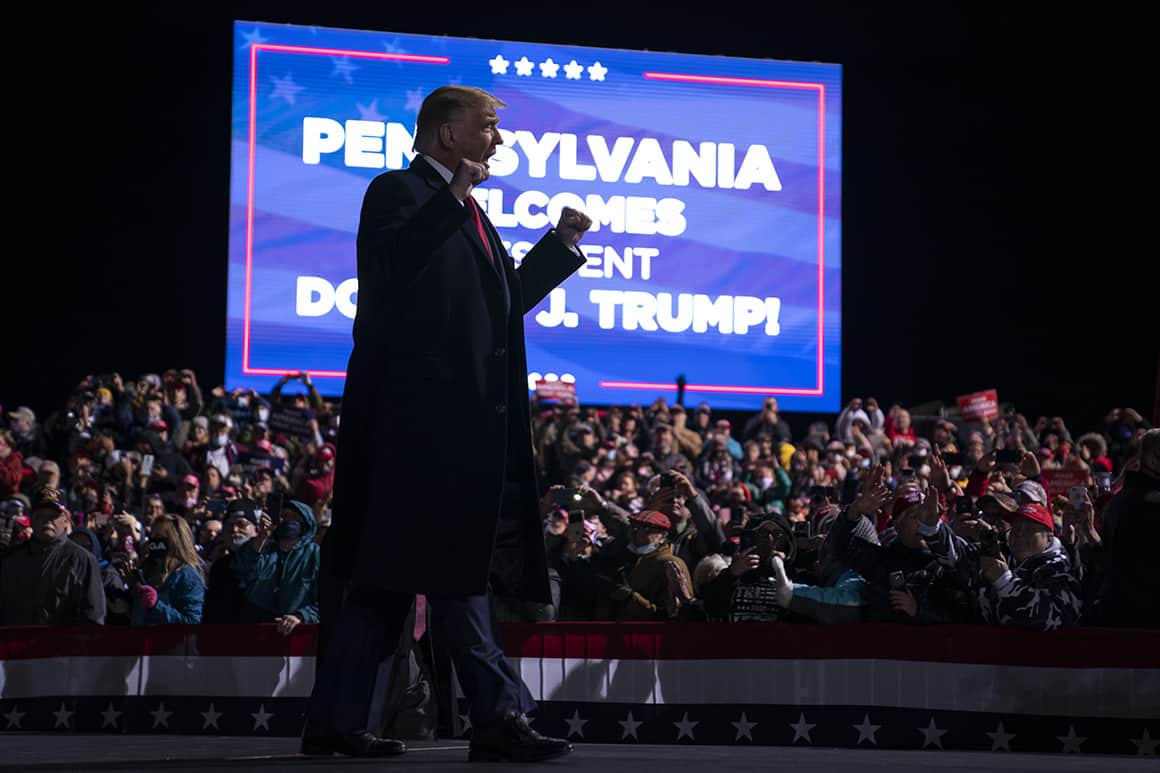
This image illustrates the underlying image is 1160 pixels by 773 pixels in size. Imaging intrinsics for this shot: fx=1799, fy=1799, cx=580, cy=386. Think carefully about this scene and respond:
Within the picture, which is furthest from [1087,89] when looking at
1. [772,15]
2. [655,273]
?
[655,273]

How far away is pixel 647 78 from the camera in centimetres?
1742

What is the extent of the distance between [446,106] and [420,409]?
760 millimetres

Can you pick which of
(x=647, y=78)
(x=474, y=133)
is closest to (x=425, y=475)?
(x=474, y=133)

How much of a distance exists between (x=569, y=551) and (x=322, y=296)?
869 centimetres

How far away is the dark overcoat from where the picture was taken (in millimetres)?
4141

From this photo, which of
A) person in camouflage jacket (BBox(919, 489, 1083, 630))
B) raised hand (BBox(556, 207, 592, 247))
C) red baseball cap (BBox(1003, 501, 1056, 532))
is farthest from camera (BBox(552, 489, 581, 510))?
raised hand (BBox(556, 207, 592, 247))

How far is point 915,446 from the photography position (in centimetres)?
1263

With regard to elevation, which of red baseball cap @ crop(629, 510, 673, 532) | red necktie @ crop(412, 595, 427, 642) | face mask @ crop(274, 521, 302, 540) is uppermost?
red baseball cap @ crop(629, 510, 673, 532)

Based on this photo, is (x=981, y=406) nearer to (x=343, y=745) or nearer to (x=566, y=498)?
(x=566, y=498)

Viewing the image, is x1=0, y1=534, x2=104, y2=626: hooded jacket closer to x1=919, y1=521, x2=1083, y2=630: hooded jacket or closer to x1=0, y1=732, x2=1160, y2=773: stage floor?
x1=0, y1=732, x2=1160, y2=773: stage floor

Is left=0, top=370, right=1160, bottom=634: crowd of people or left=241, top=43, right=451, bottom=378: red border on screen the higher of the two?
left=241, top=43, right=451, bottom=378: red border on screen

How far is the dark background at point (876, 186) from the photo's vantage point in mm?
20359

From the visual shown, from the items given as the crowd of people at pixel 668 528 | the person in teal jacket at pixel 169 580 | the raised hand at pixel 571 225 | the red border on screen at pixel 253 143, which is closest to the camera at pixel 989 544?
the crowd of people at pixel 668 528

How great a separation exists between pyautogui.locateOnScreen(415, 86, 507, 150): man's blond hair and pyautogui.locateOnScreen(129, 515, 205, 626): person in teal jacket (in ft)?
15.6
